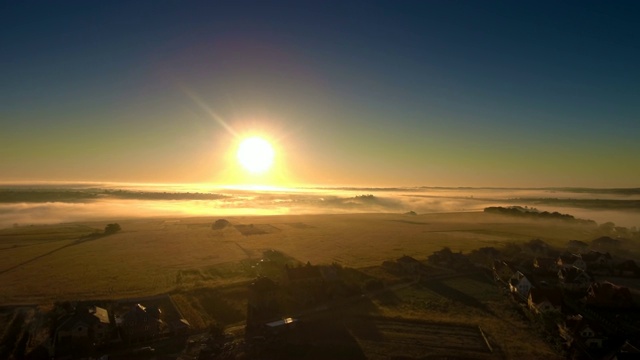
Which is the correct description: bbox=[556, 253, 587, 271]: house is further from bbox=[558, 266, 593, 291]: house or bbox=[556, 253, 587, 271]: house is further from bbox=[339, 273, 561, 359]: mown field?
bbox=[339, 273, 561, 359]: mown field

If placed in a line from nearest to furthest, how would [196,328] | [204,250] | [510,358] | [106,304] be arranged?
1. [510,358]
2. [196,328]
3. [106,304]
4. [204,250]

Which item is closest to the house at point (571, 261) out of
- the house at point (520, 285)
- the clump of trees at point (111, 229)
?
the house at point (520, 285)

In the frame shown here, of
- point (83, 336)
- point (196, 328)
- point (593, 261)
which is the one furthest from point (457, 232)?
point (83, 336)

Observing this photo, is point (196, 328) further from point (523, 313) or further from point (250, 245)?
point (250, 245)

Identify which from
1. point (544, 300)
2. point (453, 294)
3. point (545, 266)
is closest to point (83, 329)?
point (453, 294)

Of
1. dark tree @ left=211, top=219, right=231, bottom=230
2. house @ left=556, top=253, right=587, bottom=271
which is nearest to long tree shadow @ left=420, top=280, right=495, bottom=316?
house @ left=556, top=253, right=587, bottom=271

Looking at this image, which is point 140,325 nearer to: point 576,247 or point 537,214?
point 576,247
